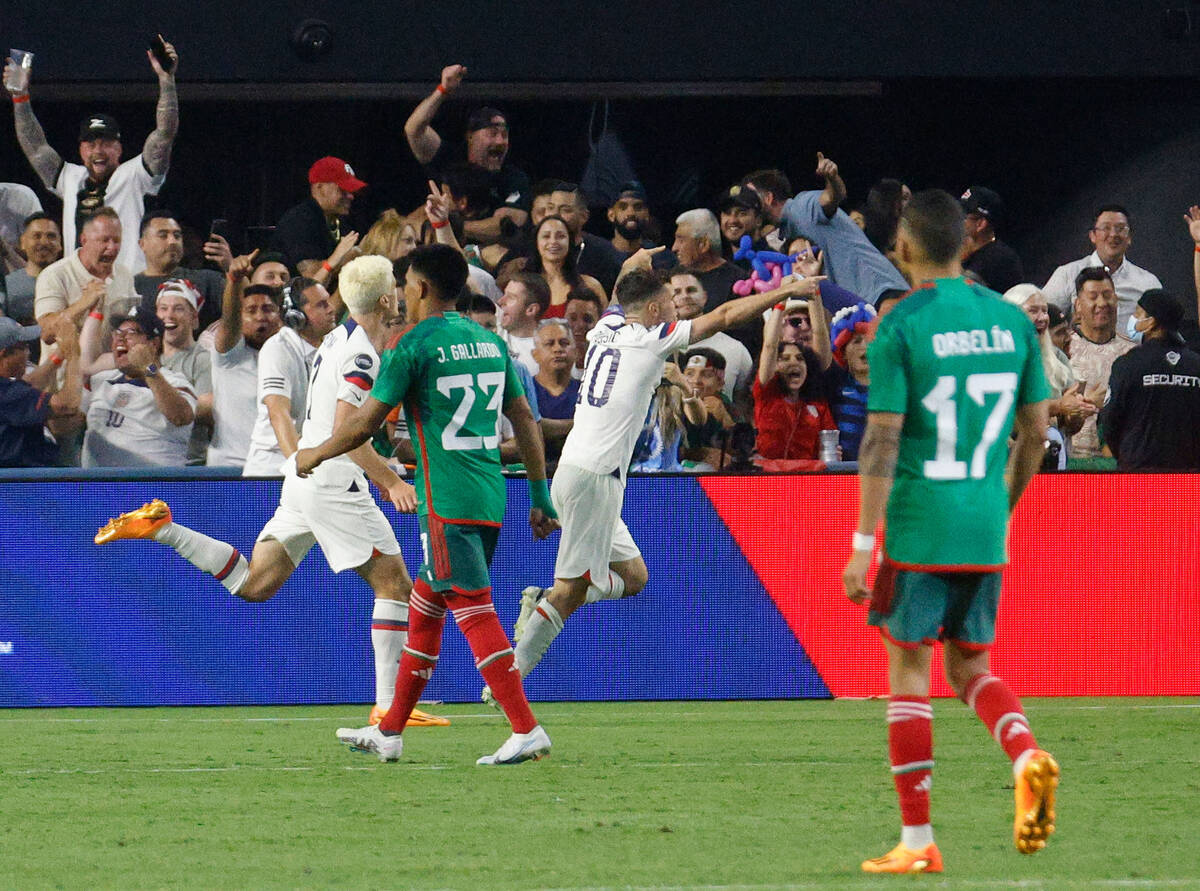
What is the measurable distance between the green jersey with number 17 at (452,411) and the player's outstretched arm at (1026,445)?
100.0 inches

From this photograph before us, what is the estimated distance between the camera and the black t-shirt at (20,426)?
11.3m

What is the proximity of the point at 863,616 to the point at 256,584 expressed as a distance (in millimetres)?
3445

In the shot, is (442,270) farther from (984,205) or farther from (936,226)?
(984,205)

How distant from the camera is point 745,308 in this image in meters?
8.00

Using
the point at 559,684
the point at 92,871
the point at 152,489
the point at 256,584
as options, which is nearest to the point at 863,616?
the point at 559,684

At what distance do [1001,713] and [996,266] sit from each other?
857 centimetres

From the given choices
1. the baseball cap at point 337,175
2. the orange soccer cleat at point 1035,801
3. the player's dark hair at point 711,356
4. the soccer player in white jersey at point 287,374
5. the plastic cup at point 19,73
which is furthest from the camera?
the baseball cap at point 337,175

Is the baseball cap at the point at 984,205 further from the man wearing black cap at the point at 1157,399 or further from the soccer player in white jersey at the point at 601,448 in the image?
the soccer player in white jersey at the point at 601,448

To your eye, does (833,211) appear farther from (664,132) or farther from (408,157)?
(408,157)

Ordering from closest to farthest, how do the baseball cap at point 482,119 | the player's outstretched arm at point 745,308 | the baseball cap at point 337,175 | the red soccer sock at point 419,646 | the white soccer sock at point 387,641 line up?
the red soccer sock at point 419,646, the player's outstretched arm at point 745,308, the white soccer sock at point 387,641, the baseball cap at point 337,175, the baseball cap at point 482,119

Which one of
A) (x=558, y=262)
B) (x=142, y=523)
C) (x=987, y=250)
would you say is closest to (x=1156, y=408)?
(x=987, y=250)

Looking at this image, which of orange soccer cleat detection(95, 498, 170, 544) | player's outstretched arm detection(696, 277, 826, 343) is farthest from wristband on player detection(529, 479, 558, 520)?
orange soccer cleat detection(95, 498, 170, 544)

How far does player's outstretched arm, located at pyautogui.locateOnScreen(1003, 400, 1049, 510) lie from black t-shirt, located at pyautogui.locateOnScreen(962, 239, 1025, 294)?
792 centimetres

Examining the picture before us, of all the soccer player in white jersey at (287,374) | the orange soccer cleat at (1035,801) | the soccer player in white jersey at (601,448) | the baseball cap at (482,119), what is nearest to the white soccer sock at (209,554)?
the soccer player in white jersey at (287,374)
